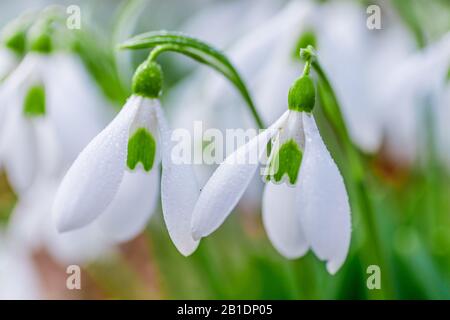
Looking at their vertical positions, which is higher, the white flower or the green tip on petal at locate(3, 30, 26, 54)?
the green tip on petal at locate(3, 30, 26, 54)

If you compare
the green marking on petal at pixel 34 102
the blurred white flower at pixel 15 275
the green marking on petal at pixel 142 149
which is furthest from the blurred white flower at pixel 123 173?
Result: the blurred white flower at pixel 15 275

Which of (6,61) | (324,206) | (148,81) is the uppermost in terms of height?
(6,61)

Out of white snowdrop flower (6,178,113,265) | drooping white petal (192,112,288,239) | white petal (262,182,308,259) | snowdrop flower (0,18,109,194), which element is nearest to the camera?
drooping white petal (192,112,288,239)

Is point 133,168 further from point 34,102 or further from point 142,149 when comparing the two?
point 34,102

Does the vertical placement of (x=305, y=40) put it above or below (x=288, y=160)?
above

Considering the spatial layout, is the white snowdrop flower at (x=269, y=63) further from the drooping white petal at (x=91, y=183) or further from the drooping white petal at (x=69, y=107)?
the drooping white petal at (x=91, y=183)

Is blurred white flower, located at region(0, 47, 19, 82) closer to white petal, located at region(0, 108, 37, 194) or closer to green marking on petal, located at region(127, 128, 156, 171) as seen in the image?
white petal, located at region(0, 108, 37, 194)

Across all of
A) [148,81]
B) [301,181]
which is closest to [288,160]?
[301,181]

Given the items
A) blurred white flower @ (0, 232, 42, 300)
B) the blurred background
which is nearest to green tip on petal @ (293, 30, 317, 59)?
the blurred background
